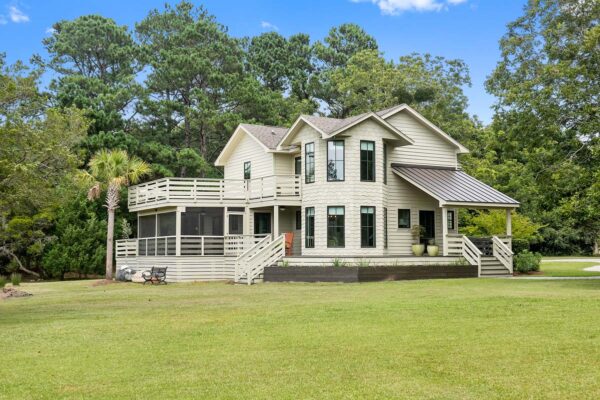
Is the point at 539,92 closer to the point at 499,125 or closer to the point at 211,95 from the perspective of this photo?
the point at 499,125

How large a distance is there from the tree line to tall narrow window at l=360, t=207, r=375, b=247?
5965 mm

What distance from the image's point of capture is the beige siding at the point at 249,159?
33.0m

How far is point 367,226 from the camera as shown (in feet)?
92.6

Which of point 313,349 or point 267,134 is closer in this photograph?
point 313,349

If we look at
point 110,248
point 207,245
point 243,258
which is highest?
point 207,245

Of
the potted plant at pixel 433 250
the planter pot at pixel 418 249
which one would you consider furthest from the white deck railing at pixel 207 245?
the potted plant at pixel 433 250

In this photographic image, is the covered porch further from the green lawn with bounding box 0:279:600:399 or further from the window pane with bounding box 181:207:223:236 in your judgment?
the green lawn with bounding box 0:279:600:399

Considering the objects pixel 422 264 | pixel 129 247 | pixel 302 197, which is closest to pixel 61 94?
pixel 129 247

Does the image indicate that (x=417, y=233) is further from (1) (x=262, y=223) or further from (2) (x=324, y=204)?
(1) (x=262, y=223)

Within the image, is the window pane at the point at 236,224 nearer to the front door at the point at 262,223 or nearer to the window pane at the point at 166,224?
the front door at the point at 262,223

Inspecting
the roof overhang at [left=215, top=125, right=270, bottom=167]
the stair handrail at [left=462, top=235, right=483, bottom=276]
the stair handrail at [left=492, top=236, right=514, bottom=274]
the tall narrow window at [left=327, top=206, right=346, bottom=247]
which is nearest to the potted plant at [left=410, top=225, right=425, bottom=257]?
the stair handrail at [left=462, top=235, right=483, bottom=276]

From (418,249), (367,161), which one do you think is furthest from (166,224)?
(418,249)

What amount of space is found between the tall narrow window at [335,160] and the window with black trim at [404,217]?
3.93m

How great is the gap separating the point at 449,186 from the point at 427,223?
8.23 feet
